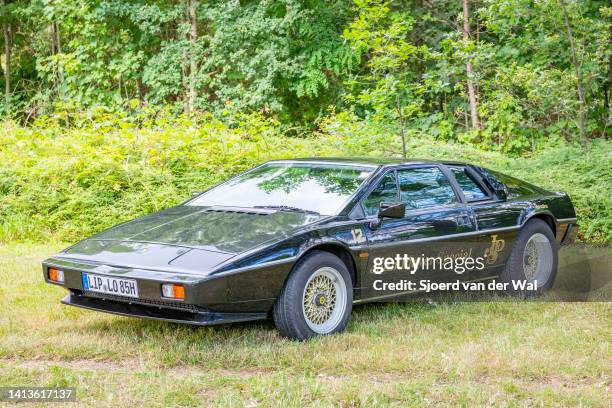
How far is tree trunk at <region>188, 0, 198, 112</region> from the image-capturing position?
18234 millimetres

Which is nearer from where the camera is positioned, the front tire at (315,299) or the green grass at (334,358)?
the green grass at (334,358)

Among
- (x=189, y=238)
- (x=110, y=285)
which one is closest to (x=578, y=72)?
(x=189, y=238)

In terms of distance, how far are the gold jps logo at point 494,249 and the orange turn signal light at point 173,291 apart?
2.98m

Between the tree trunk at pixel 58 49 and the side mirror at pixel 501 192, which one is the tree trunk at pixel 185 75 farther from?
the side mirror at pixel 501 192

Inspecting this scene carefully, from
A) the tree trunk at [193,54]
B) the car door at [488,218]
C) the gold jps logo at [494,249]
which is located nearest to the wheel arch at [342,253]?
the car door at [488,218]

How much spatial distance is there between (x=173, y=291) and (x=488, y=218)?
3.09m

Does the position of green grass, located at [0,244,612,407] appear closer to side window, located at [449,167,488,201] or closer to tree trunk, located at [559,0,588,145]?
side window, located at [449,167,488,201]

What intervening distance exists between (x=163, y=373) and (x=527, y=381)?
2.10 m

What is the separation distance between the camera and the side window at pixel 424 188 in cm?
645

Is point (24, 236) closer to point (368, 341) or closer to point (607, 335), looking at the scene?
point (368, 341)

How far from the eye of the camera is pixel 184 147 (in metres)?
11.4

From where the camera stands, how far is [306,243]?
5.41 meters

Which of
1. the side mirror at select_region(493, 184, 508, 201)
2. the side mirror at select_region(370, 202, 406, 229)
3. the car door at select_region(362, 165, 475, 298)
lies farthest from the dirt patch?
the side mirror at select_region(493, 184, 508, 201)

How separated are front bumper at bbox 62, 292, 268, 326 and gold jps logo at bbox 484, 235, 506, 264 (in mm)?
2392
